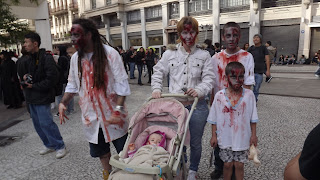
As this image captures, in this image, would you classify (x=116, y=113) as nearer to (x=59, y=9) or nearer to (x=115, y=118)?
(x=115, y=118)

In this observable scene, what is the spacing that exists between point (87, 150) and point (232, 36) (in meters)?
3.16

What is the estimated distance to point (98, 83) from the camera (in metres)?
2.58

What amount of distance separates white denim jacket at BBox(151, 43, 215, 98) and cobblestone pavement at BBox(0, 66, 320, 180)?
53.0 inches

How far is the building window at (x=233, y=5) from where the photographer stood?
22.2 m

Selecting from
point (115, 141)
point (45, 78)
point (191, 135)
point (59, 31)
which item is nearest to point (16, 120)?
point (45, 78)

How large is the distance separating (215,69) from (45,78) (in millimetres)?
2773

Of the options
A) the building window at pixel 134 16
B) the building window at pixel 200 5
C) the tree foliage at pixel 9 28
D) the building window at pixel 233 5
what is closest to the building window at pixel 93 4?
the building window at pixel 134 16

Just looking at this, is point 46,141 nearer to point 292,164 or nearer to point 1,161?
point 1,161

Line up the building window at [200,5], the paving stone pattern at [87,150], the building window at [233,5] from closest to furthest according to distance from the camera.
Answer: the paving stone pattern at [87,150] < the building window at [233,5] < the building window at [200,5]

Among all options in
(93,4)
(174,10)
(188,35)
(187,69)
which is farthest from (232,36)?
(93,4)

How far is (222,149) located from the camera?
2.71 metres

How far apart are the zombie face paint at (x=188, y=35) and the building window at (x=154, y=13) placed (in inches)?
1063

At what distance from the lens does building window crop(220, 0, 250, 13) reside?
72.8 ft

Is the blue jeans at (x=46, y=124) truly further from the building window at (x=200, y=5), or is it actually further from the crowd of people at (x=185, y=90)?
the building window at (x=200, y=5)
